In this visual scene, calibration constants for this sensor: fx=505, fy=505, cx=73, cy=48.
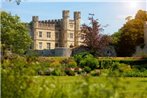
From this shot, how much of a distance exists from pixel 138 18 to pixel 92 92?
47350 mm

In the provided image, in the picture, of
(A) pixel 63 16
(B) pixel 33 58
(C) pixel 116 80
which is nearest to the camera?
(C) pixel 116 80

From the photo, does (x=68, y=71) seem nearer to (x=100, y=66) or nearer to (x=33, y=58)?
(x=100, y=66)

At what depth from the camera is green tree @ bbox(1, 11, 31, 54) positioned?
43.0 m

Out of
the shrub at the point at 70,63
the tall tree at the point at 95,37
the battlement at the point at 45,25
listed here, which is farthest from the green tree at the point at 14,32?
the battlement at the point at 45,25

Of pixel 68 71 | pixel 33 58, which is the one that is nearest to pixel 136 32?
pixel 68 71

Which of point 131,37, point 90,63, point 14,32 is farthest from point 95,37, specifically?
point 90,63

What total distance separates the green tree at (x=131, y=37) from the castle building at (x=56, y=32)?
14.2 metres

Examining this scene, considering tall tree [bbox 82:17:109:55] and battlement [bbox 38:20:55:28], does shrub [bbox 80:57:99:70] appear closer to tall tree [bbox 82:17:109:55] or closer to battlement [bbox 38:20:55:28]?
tall tree [bbox 82:17:109:55]

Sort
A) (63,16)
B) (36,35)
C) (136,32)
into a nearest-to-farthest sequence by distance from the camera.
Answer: (136,32) → (36,35) → (63,16)

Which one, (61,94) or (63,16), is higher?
(63,16)

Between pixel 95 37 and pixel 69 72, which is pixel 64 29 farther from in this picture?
pixel 69 72

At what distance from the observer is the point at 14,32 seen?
142 feet

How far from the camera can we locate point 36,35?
6575 cm

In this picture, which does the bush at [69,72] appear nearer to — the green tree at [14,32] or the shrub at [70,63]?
the shrub at [70,63]
